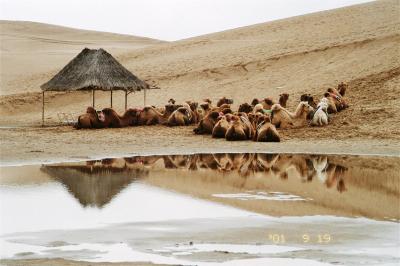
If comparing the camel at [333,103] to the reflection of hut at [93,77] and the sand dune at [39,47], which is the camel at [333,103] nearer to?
the reflection of hut at [93,77]

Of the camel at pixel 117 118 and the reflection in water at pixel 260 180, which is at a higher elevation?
the camel at pixel 117 118

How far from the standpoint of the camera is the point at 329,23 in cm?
4562

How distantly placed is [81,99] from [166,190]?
961 inches

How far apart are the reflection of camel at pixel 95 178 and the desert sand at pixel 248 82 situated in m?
1.26

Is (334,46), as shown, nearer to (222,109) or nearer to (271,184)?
(222,109)

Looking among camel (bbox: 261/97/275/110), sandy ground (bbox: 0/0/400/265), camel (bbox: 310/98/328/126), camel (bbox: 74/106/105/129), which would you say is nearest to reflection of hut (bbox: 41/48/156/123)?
sandy ground (bbox: 0/0/400/265)

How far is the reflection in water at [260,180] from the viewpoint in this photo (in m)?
11.0

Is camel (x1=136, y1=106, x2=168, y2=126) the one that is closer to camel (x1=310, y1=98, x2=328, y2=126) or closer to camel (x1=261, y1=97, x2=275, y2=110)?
camel (x1=261, y1=97, x2=275, y2=110)

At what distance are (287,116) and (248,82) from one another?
11554 millimetres

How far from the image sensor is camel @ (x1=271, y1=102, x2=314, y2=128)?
878 inches

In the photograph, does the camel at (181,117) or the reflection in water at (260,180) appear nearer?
the reflection in water at (260,180)

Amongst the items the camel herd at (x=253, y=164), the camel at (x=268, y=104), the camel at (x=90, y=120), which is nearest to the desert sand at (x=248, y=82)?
the camel at (x=90, y=120)

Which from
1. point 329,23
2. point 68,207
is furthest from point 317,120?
point 329,23

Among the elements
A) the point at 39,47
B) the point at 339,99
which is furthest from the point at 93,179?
the point at 39,47
